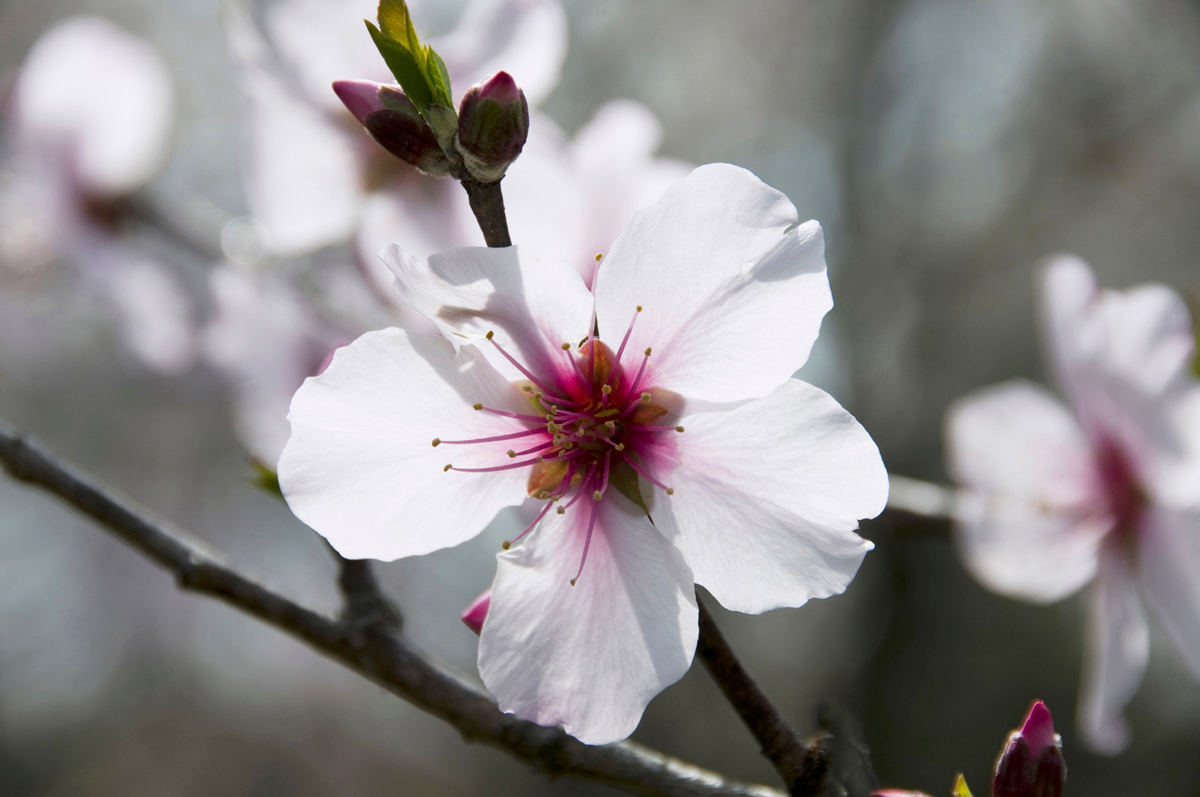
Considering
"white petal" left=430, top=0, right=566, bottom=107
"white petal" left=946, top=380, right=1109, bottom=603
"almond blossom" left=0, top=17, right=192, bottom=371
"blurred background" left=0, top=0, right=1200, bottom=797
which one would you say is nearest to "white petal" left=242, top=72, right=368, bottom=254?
"white petal" left=430, top=0, right=566, bottom=107

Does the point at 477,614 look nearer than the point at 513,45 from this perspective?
Yes

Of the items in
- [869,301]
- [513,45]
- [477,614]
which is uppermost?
[513,45]

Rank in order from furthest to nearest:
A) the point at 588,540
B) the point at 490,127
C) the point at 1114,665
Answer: the point at 1114,665 < the point at 588,540 < the point at 490,127

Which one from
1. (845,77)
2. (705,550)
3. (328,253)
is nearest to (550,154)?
(328,253)

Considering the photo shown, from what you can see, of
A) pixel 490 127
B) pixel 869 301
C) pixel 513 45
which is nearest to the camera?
pixel 490 127

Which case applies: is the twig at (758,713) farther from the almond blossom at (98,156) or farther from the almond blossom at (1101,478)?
the almond blossom at (98,156)

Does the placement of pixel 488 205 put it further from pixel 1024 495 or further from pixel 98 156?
pixel 98 156

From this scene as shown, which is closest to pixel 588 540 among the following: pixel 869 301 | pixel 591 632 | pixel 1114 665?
pixel 591 632
